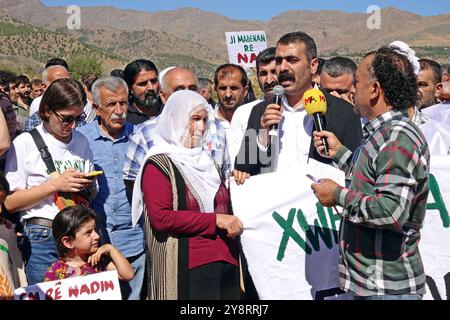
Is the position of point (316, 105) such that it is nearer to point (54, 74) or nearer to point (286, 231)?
point (286, 231)

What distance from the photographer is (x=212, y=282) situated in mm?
3576

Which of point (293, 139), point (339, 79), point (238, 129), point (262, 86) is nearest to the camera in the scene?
point (293, 139)

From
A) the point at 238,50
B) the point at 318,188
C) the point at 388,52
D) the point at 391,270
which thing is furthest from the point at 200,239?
the point at 238,50

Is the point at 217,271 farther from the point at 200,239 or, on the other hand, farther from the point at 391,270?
the point at 391,270

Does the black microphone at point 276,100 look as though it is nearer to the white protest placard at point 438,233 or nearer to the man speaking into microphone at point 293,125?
the man speaking into microphone at point 293,125

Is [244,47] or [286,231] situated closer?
[286,231]

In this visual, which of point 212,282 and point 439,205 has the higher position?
Result: point 439,205

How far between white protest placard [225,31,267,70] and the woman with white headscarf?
5.83m

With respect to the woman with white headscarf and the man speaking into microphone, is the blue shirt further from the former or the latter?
the man speaking into microphone

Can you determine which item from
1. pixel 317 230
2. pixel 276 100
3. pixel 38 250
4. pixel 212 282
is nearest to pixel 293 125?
pixel 276 100

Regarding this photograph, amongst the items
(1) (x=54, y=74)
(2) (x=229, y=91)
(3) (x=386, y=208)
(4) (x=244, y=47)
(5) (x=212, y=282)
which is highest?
(4) (x=244, y=47)

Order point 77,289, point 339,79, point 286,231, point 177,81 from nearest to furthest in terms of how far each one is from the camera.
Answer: point 77,289 < point 286,231 < point 177,81 < point 339,79

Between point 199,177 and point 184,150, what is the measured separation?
0.18 meters
